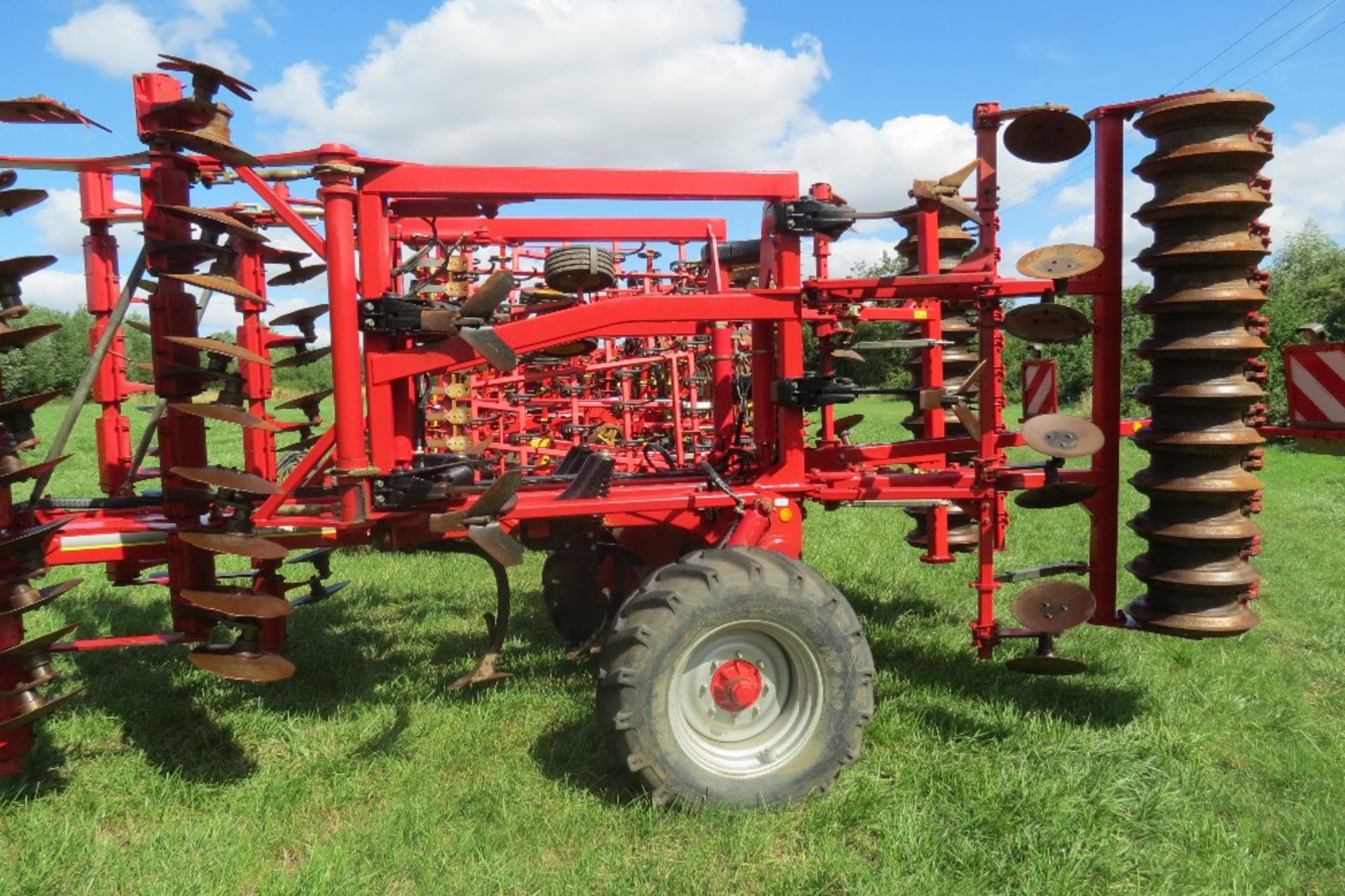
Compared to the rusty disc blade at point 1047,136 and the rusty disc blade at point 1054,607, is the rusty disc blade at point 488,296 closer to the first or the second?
the rusty disc blade at point 1047,136

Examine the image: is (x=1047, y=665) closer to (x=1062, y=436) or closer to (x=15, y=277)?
(x=1062, y=436)

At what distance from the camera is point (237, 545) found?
330cm

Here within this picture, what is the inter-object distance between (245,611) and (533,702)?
57.7 inches

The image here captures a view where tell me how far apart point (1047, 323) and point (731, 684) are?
2.06 metres

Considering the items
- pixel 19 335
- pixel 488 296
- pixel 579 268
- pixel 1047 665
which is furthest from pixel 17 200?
pixel 1047 665

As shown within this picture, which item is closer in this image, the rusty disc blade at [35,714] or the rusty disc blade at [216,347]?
the rusty disc blade at [35,714]

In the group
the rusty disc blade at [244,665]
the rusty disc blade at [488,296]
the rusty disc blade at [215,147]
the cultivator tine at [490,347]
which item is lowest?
the rusty disc blade at [244,665]

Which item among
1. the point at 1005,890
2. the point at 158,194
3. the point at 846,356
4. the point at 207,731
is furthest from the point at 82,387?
the point at 846,356

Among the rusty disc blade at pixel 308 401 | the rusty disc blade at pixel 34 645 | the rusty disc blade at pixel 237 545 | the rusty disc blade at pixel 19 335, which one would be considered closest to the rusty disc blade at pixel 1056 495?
the rusty disc blade at pixel 237 545

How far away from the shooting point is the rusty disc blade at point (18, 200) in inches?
130

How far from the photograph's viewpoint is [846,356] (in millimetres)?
5906

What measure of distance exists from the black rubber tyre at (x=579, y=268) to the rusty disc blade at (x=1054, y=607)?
229 centimetres

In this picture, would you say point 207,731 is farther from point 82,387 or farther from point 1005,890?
point 1005,890

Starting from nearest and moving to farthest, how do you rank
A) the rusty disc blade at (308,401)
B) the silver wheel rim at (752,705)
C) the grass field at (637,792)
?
the grass field at (637,792)
the silver wheel rim at (752,705)
the rusty disc blade at (308,401)
